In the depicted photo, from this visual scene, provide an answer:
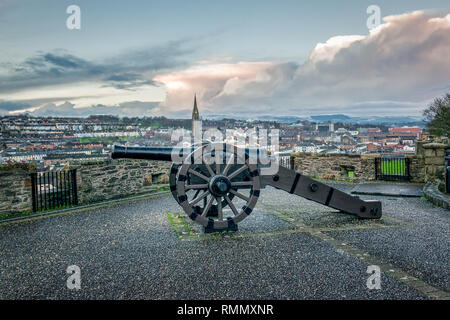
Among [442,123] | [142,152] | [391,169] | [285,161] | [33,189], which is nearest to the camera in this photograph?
[142,152]

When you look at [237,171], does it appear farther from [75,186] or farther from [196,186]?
[75,186]

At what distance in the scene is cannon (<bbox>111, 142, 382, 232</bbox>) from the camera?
5.56 m

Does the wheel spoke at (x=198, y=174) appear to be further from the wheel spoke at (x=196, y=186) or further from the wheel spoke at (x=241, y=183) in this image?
the wheel spoke at (x=241, y=183)

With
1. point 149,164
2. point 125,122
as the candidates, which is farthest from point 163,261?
point 125,122

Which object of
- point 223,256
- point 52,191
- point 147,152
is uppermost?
point 147,152

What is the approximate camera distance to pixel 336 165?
12.5 metres

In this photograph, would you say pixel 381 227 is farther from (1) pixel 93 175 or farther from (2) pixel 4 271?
(1) pixel 93 175

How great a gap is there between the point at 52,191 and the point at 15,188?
0.80m

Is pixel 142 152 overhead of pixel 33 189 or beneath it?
overhead

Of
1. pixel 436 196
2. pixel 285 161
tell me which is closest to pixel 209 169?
pixel 436 196

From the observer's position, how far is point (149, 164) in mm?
10164

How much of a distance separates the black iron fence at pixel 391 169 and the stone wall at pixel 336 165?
19cm

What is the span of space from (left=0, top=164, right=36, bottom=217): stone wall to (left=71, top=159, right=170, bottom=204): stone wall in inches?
43.3

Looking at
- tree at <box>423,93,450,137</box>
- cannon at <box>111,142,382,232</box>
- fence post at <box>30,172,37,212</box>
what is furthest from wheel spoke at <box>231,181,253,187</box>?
tree at <box>423,93,450,137</box>
